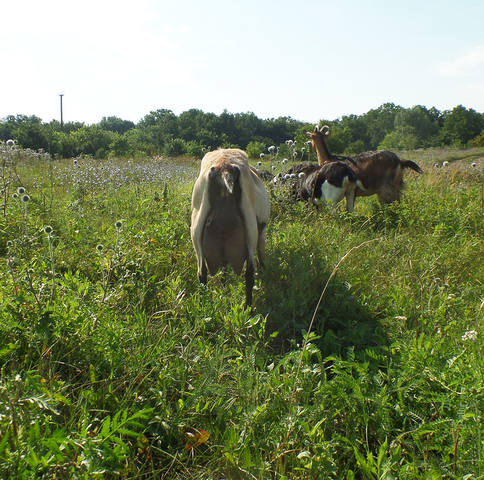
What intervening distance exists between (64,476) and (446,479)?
1711mm

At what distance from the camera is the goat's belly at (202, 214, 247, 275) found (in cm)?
326

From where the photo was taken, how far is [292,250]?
4477 mm

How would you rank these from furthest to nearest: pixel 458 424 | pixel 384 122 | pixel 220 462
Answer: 1. pixel 384 122
2. pixel 220 462
3. pixel 458 424

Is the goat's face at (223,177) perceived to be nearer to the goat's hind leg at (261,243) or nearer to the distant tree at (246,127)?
the goat's hind leg at (261,243)

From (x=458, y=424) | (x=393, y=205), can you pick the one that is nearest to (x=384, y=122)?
(x=393, y=205)

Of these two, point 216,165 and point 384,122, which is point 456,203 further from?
point 384,122

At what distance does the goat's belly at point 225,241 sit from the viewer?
326 centimetres

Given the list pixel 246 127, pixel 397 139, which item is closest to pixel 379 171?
pixel 246 127

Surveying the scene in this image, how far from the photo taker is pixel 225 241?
3307 mm

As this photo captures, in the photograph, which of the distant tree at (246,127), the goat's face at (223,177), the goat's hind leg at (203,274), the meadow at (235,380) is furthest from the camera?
the distant tree at (246,127)

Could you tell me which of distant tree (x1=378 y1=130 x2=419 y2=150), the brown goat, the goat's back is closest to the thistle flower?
the brown goat

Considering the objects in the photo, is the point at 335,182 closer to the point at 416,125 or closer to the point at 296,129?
the point at 296,129

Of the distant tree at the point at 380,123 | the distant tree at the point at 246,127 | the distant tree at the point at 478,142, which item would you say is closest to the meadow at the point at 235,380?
the distant tree at the point at 478,142

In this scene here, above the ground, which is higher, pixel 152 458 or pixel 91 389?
pixel 91 389
